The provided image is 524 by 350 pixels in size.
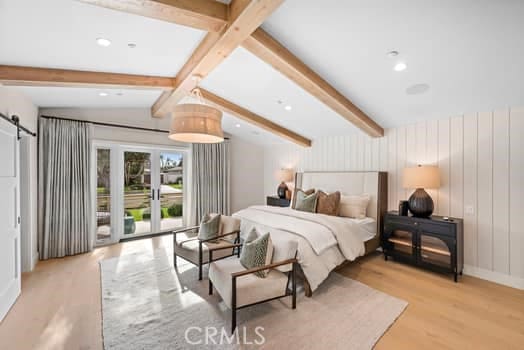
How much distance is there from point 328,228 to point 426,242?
1520 mm

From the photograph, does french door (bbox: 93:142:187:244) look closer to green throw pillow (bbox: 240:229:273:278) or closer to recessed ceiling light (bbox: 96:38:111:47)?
recessed ceiling light (bbox: 96:38:111:47)

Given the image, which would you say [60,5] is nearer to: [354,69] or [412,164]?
[354,69]

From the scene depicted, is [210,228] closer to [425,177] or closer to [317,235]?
[317,235]

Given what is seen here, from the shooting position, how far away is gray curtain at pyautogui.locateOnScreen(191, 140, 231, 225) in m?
5.68

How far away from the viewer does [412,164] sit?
389 centimetres

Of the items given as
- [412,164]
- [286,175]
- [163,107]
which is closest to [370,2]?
[412,164]

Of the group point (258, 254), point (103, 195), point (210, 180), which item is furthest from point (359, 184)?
point (103, 195)

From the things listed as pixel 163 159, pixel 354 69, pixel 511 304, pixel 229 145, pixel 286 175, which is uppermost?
pixel 354 69

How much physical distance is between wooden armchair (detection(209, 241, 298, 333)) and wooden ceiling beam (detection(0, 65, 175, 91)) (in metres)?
2.66

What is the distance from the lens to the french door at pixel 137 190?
15.6ft

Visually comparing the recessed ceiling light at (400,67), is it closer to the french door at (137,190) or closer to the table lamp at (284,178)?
the table lamp at (284,178)

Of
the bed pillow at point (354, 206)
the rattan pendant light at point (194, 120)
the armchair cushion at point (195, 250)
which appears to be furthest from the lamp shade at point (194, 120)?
the bed pillow at point (354, 206)

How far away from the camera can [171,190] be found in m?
5.62

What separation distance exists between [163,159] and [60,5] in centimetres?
392
